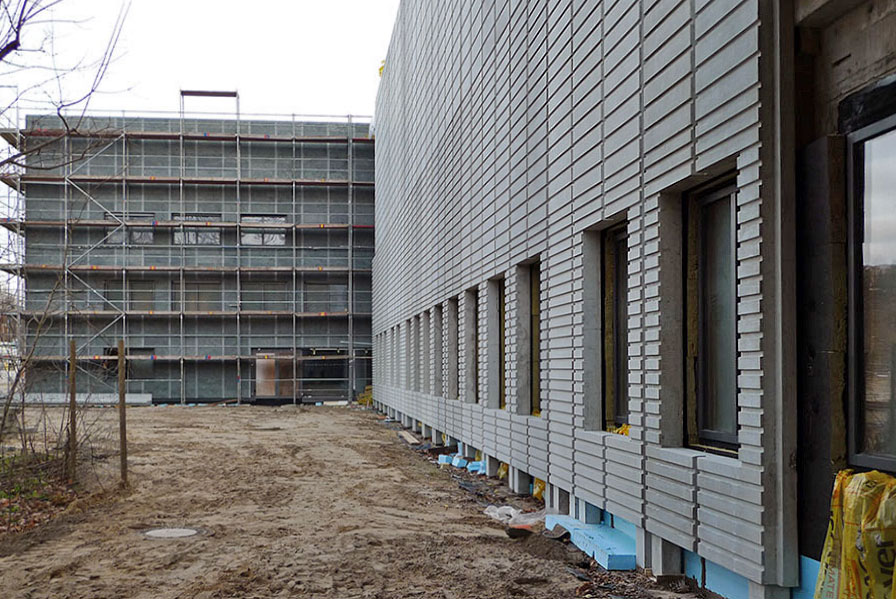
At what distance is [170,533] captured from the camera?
9.89 metres

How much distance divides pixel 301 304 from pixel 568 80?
33.8m

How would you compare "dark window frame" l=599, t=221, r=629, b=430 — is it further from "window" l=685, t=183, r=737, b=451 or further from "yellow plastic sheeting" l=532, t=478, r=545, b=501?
"yellow plastic sheeting" l=532, t=478, r=545, b=501

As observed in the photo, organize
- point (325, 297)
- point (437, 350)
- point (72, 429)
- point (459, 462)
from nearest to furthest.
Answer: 1. point (72, 429)
2. point (459, 462)
3. point (437, 350)
4. point (325, 297)

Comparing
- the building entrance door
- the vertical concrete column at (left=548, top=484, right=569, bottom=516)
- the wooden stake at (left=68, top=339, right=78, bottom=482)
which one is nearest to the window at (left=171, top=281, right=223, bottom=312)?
the building entrance door

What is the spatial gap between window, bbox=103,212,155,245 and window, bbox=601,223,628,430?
3591 cm

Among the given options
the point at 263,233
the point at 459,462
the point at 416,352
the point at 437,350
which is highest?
the point at 263,233

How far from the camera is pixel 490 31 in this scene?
44.4 ft

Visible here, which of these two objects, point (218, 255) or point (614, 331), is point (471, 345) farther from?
point (218, 255)

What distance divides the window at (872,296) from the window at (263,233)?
127 ft

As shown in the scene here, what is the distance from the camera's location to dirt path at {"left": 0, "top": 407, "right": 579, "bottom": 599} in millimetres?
7320

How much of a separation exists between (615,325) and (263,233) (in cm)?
3510

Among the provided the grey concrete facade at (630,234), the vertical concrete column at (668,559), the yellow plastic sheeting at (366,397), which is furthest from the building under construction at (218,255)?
the vertical concrete column at (668,559)

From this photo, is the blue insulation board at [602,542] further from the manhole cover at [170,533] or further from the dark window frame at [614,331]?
the manhole cover at [170,533]

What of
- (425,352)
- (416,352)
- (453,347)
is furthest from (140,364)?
(453,347)
